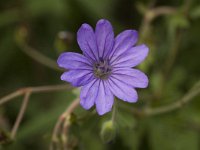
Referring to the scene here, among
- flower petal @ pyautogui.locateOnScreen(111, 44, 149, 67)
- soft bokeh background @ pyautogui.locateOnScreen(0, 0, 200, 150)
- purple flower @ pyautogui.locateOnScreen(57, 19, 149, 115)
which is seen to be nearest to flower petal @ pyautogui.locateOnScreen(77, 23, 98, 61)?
purple flower @ pyautogui.locateOnScreen(57, 19, 149, 115)

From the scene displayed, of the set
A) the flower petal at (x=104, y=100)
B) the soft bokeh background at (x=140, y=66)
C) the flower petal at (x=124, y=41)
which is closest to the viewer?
the flower petal at (x=104, y=100)

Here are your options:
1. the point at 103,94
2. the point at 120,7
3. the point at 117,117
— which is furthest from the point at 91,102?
the point at 120,7

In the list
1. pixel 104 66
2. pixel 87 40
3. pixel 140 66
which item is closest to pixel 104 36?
pixel 87 40

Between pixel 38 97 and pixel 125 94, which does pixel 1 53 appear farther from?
pixel 125 94

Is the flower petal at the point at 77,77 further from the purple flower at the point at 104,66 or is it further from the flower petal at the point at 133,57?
the flower petal at the point at 133,57

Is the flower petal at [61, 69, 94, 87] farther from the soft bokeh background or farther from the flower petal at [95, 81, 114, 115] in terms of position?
the soft bokeh background

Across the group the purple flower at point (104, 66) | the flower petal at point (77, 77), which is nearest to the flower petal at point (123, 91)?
the purple flower at point (104, 66)

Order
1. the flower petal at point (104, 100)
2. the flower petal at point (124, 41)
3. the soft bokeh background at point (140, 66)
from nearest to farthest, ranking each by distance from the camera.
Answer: the flower petal at point (104, 100)
the flower petal at point (124, 41)
the soft bokeh background at point (140, 66)
